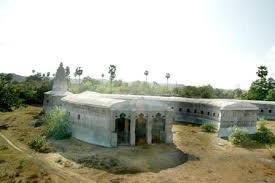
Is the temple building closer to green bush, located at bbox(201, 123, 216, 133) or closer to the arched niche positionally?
the arched niche

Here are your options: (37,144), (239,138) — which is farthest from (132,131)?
(239,138)

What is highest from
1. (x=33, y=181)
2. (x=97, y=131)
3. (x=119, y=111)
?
(x=119, y=111)

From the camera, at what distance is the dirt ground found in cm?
2480

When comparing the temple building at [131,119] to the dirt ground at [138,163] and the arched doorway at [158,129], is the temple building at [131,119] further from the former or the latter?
the dirt ground at [138,163]

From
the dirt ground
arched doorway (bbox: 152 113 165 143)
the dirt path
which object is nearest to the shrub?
the dirt ground

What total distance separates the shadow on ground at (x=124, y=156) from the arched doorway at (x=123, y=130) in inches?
91.9

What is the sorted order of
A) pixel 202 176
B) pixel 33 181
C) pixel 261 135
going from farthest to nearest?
1. pixel 261 135
2. pixel 202 176
3. pixel 33 181

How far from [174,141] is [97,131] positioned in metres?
9.75

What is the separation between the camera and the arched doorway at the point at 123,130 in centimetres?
3469

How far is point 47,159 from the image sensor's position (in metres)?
29.0

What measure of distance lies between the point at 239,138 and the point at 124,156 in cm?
1623

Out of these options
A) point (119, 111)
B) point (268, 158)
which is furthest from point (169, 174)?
point (268, 158)

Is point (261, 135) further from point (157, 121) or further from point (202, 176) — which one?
point (202, 176)

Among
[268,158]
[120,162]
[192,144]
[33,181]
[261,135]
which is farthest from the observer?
[261,135]
